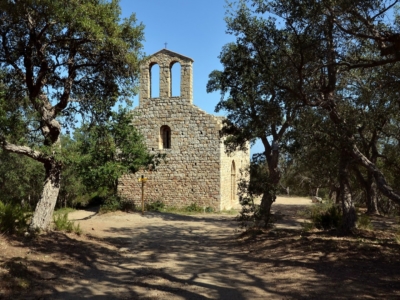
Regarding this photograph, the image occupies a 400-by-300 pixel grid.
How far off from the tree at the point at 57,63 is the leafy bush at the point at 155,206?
10.4m

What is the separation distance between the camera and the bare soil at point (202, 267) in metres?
5.87

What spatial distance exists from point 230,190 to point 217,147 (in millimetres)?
3608

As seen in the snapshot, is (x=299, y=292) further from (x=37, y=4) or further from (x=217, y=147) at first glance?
(x=217, y=147)

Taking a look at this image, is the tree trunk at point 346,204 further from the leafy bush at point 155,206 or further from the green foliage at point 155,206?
the leafy bush at point 155,206

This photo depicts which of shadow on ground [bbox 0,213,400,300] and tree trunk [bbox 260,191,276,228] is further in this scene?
tree trunk [bbox 260,191,276,228]

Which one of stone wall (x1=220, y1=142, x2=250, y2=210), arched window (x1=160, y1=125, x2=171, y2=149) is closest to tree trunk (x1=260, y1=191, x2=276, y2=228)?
stone wall (x1=220, y1=142, x2=250, y2=210)

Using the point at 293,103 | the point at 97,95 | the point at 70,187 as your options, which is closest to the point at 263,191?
the point at 293,103

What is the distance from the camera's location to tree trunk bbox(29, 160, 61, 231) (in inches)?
381

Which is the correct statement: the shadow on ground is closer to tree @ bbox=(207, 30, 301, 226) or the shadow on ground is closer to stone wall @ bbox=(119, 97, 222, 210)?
tree @ bbox=(207, 30, 301, 226)

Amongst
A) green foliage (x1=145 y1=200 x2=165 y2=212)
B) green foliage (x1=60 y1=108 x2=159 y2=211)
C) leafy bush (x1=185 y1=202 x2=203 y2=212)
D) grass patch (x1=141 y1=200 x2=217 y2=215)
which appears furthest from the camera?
green foliage (x1=145 y1=200 x2=165 y2=212)

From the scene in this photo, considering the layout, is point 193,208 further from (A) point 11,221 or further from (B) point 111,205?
(A) point 11,221

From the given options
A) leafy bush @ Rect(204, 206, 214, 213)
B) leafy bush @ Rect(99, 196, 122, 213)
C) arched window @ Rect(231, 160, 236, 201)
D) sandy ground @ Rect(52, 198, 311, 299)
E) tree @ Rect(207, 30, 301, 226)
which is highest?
tree @ Rect(207, 30, 301, 226)

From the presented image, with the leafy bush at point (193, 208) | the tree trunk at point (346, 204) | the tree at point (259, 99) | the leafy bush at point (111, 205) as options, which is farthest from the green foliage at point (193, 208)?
the tree trunk at point (346, 204)

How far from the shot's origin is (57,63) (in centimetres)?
1028
